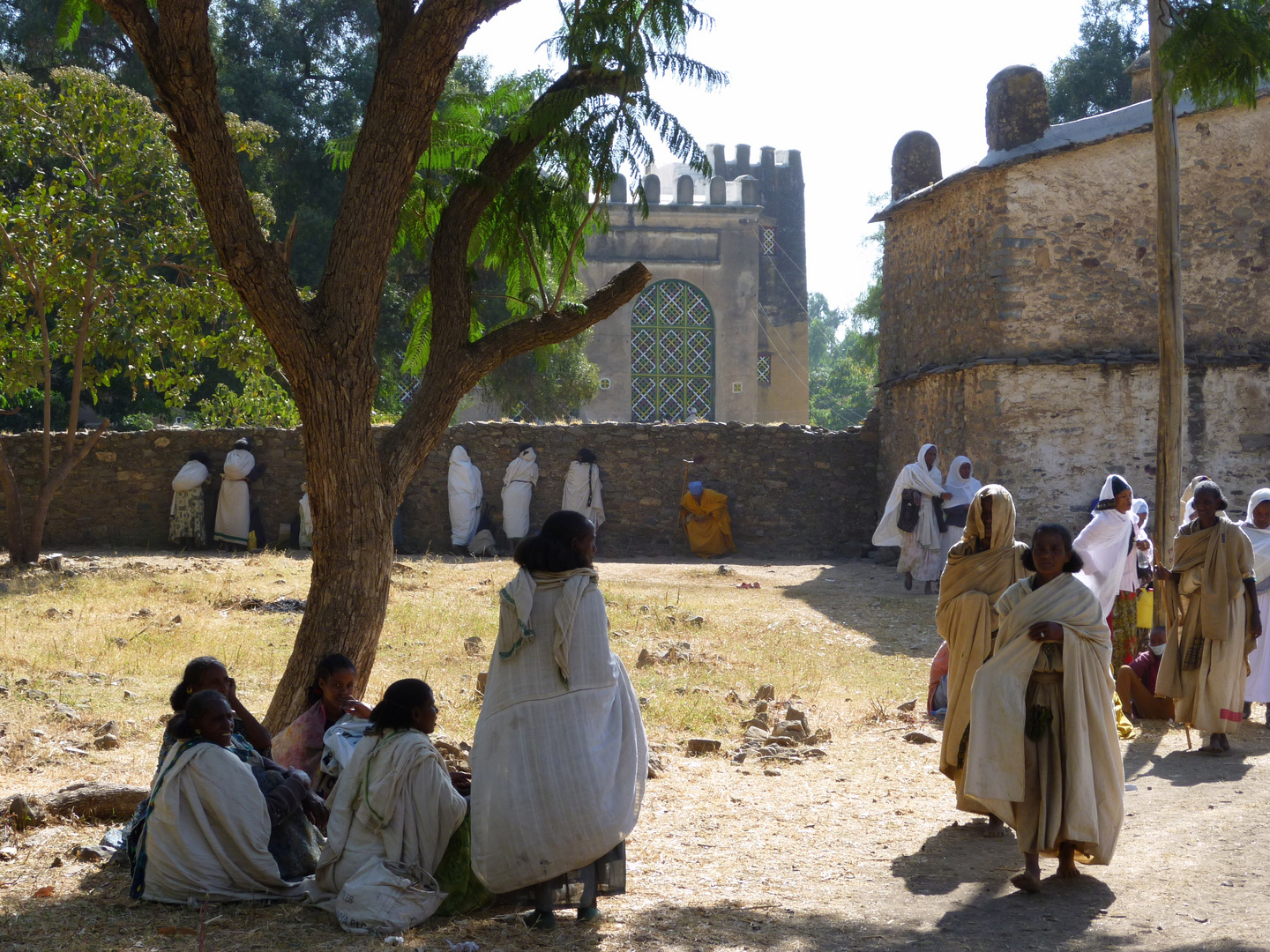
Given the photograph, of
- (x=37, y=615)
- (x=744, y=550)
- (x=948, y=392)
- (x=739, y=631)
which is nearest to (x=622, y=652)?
(x=739, y=631)

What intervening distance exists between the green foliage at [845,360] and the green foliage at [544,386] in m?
5.49

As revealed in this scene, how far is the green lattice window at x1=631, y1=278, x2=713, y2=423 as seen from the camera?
103 feet

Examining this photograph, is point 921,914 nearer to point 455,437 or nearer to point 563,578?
point 563,578

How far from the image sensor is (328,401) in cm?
505

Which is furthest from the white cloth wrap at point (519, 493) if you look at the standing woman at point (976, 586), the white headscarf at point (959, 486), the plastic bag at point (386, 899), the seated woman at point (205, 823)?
the plastic bag at point (386, 899)

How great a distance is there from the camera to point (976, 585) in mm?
5328

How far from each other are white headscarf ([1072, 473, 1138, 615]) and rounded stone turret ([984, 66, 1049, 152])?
7.76 m

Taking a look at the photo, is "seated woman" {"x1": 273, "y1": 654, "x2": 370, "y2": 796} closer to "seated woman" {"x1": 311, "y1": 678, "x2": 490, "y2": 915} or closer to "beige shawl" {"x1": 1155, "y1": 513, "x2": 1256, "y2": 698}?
"seated woman" {"x1": 311, "y1": 678, "x2": 490, "y2": 915}

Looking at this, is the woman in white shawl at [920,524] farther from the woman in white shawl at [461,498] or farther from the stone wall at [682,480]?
the woman in white shawl at [461,498]

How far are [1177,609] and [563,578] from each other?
4.59 metres

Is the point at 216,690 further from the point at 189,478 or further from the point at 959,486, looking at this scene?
the point at 189,478

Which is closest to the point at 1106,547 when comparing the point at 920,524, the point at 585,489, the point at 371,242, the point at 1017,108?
the point at 371,242

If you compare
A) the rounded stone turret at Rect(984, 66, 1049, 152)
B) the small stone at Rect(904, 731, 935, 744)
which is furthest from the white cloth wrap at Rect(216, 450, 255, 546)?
the small stone at Rect(904, 731, 935, 744)

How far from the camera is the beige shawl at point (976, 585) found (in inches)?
206
